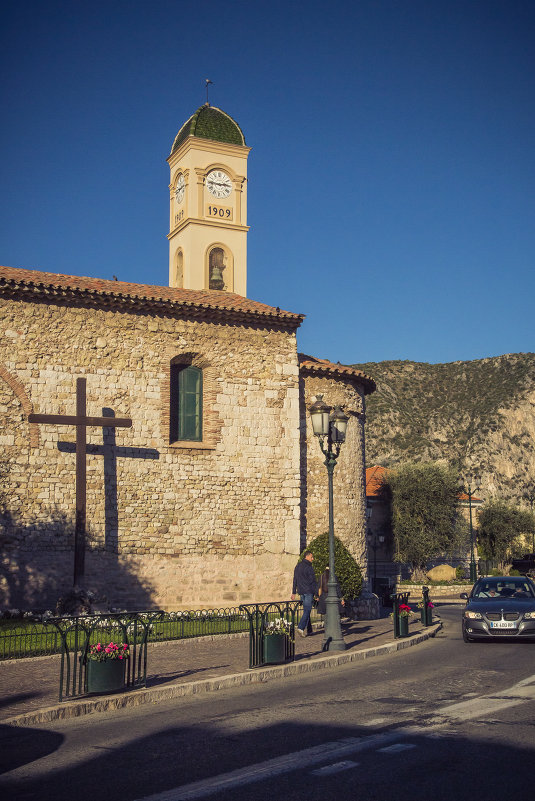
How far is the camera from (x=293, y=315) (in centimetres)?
2494

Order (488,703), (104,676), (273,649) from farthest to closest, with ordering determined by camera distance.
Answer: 1. (273,649)
2. (104,676)
3. (488,703)

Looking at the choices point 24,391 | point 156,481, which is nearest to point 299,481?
point 156,481

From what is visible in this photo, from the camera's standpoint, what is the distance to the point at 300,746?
7.64 metres

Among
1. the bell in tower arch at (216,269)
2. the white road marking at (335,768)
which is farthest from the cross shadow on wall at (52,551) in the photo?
the bell in tower arch at (216,269)

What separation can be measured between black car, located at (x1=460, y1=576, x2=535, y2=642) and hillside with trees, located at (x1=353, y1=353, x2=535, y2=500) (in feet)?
231

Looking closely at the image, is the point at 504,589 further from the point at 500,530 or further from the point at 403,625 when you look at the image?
the point at 500,530

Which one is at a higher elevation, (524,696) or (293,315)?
(293,315)

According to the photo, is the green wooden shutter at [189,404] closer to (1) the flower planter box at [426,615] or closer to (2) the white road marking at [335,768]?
(1) the flower planter box at [426,615]

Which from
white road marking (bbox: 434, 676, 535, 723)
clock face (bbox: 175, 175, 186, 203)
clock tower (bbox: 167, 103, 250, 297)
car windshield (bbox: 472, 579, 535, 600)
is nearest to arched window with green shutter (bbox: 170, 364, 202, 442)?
car windshield (bbox: 472, 579, 535, 600)

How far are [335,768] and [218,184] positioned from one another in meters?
44.5

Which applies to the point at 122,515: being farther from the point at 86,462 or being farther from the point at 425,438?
the point at 425,438

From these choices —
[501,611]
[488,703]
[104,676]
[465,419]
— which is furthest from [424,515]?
[465,419]

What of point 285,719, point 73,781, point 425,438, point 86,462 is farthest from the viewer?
point 425,438

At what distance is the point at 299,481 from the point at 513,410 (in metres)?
80.5
